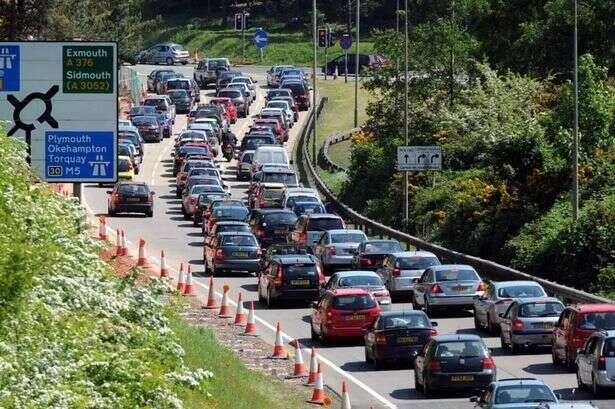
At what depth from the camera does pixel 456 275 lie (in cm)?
4153

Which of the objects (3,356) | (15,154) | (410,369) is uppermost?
(15,154)

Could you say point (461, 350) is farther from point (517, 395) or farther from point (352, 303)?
point (352, 303)

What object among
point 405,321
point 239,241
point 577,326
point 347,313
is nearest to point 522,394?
point 577,326

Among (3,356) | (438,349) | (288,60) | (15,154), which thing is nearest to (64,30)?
(288,60)

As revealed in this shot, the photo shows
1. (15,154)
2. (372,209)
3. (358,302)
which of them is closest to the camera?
(15,154)

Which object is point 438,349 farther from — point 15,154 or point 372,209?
point 372,209

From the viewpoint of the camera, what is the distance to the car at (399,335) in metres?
33.6

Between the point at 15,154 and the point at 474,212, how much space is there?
36.6 metres

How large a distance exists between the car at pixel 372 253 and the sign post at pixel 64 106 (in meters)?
21.7

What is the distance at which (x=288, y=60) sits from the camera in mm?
130875

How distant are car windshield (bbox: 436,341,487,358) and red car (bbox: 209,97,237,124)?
69.5 meters

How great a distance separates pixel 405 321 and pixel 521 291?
5.68m

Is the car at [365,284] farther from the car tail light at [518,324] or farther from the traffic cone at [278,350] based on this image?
the car tail light at [518,324]

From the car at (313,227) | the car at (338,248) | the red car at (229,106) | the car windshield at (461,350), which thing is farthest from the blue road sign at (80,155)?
the red car at (229,106)
